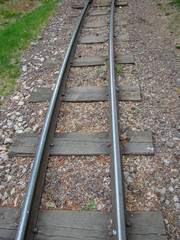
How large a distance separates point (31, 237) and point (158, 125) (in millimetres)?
2321

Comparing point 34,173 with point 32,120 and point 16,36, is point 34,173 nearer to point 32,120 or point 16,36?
point 32,120

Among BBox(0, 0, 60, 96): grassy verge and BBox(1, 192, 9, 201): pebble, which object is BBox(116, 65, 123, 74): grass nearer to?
BBox(0, 0, 60, 96): grassy verge

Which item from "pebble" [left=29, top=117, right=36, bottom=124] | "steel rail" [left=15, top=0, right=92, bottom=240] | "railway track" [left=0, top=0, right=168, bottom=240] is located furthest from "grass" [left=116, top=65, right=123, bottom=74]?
"pebble" [left=29, top=117, right=36, bottom=124]

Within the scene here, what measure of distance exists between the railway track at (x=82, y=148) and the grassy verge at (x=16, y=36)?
1.07m

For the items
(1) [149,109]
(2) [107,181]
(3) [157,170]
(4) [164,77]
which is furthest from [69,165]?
(4) [164,77]

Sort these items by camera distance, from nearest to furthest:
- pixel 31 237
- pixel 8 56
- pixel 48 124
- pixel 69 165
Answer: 1. pixel 31 237
2. pixel 69 165
3. pixel 48 124
4. pixel 8 56

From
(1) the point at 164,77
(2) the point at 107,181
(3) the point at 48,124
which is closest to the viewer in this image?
(2) the point at 107,181

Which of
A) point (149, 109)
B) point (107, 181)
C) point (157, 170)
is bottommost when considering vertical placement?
point (107, 181)

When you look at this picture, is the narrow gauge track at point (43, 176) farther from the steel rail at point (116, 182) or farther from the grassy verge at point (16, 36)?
the grassy verge at point (16, 36)

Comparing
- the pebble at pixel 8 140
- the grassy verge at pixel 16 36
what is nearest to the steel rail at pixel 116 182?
the pebble at pixel 8 140

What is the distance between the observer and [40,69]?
503cm

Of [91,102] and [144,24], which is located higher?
[144,24]

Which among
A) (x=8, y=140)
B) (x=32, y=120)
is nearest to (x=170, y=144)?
(x=32, y=120)

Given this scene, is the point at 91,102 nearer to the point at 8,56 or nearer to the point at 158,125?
the point at 158,125
